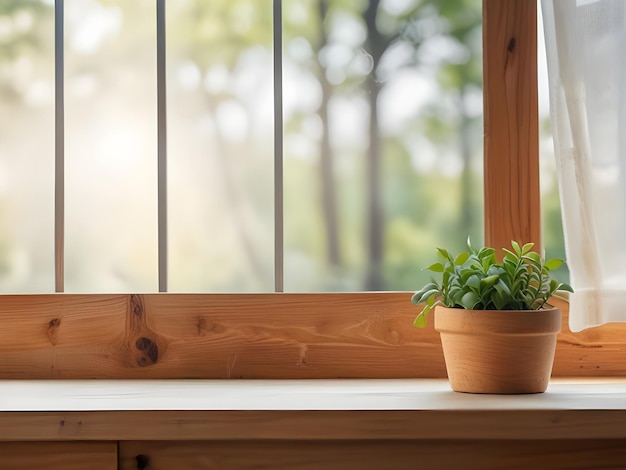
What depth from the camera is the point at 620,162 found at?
125 cm

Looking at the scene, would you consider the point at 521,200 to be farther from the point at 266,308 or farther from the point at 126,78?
the point at 126,78

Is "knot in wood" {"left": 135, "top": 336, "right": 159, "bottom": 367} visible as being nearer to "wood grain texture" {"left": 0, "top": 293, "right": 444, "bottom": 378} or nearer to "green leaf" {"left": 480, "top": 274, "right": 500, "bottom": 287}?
"wood grain texture" {"left": 0, "top": 293, "right": 444, "bottom": 378}

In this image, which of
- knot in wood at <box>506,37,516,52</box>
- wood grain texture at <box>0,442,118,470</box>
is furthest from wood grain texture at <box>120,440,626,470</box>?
knot in wood at <box>506,37,516,52</box>

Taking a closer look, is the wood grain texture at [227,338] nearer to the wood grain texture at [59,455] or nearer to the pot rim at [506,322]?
the pot rim at [506,322]

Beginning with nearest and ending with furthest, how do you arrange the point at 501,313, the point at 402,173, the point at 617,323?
the point at 501,313
the point at 617,323
the point at 402,173

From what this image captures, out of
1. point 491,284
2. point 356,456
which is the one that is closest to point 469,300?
point 491,284

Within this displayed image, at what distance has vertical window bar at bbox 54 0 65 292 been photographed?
56.1 inches

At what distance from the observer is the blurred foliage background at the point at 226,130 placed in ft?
4.91

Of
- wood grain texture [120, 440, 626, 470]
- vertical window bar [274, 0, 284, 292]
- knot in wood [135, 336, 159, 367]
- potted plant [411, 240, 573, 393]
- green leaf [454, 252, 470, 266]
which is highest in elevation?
vertical window bar [274, 0, 284, 292]

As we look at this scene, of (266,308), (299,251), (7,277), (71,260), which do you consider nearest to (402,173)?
(299,251)

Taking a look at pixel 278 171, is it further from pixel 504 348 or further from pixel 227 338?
pixel 504 348

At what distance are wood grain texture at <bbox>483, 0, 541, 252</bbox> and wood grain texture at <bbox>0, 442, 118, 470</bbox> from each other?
2.51ft

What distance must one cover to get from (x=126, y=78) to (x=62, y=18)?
0.16 m

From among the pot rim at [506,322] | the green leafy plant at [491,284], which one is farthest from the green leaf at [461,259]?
the pot rim at [506,322]
